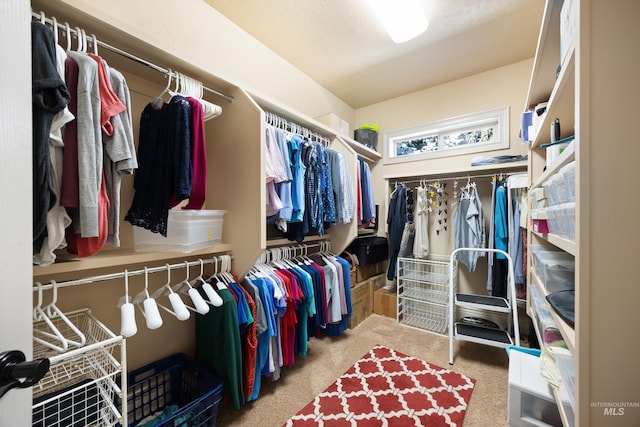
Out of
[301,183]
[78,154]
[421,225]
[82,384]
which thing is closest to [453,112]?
[421,225]

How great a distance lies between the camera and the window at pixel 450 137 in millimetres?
2633

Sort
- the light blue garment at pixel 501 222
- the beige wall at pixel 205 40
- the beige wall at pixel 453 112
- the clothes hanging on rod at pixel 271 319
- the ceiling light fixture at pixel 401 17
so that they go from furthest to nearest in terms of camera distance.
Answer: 1. the beige wall at pixel 453 112
2. the light blue garment at pixel 501 222
3. the ceiling light fixture at pixel 401 17
4. the clothes hanging on rod at pixel 271 319
5. the beige wall at pixel 205 40

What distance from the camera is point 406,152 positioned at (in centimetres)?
324


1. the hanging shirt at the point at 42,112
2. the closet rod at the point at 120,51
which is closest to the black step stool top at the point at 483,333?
the hanging shirt at the point at 42,112

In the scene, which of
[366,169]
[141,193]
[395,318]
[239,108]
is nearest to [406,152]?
[366,169]

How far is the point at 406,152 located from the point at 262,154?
7.90 feet

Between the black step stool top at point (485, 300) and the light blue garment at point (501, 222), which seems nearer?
the black step stool top at point (485, 300)

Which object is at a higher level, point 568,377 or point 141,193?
point 141,193

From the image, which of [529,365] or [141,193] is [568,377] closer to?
[529,365]

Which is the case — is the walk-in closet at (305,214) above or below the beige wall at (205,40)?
below

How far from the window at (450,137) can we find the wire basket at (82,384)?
125 inches

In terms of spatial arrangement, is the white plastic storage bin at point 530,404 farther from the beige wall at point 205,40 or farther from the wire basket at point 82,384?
the beige wall at point 205,40

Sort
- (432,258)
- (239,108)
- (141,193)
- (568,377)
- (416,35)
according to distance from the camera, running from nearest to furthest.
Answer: (568,377)
(141,193)
(239,108)
(416,35)
(432,258)

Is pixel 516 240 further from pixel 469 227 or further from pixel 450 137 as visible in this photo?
pixel 450 137
